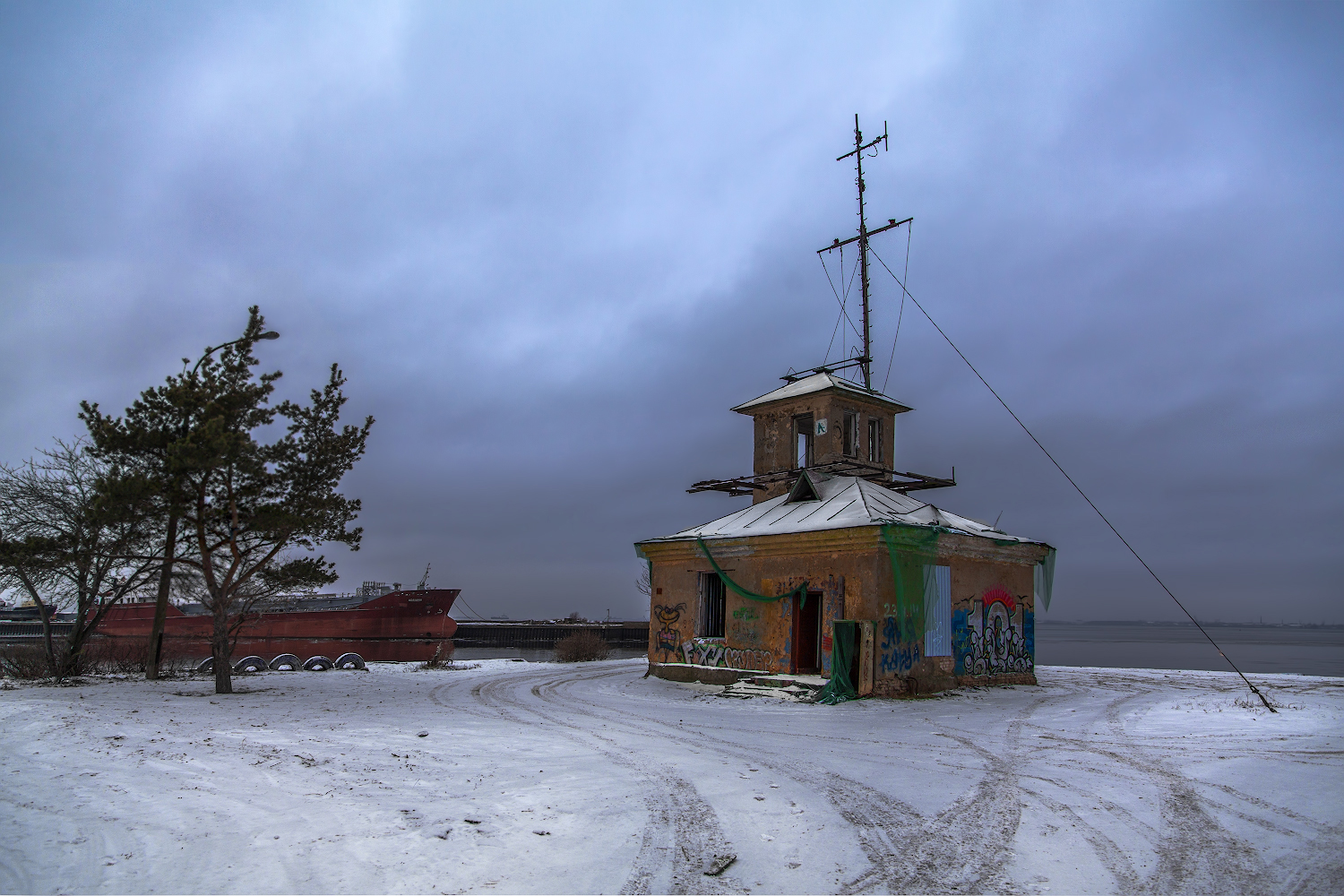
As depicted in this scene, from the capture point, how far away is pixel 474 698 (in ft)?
45.9

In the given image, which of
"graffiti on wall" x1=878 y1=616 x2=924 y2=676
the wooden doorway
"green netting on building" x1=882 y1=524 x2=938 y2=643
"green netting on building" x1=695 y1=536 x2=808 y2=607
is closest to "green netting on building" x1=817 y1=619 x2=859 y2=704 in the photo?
"graffiti on wall" x1=878 y1=616 x2=924 y2=676

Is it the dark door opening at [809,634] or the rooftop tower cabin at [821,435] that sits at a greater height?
the rooftop tower cabin at [821,435]

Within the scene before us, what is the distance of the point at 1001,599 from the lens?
17.6m

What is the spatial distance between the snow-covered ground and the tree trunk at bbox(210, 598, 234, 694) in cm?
226

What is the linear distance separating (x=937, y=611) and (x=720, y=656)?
490 centimetres

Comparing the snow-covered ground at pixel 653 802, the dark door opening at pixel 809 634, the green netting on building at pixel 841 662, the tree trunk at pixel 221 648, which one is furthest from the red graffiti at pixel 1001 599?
the tree trunk at pixel 221 648

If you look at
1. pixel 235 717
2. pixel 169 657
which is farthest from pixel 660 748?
pixel 169 657

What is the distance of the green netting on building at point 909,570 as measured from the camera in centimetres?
1477

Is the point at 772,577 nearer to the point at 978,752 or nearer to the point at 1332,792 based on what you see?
the point at 978,752

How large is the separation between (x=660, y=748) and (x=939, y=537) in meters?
9.10

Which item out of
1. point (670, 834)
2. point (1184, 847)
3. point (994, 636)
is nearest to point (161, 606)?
point (670, 834)

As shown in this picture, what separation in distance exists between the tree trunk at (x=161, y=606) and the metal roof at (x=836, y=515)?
33.8ft

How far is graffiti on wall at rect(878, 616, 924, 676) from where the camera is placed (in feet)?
48.0

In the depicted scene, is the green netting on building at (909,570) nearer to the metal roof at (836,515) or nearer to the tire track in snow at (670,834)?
the metal roof at (836,515)
